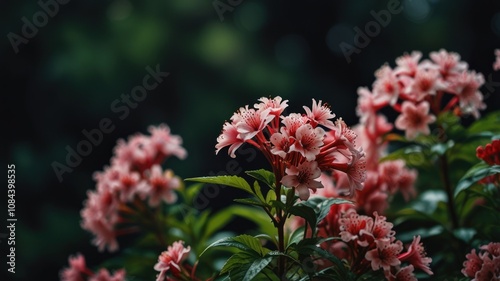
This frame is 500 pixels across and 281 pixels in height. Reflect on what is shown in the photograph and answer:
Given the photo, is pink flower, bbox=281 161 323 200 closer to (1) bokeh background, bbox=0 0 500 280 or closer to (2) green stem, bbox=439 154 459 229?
(2) green stem, bbox=439 154 459 229

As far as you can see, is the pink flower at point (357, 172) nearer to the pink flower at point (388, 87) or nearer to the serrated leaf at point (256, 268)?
the serrated leaf at point (256, 268)

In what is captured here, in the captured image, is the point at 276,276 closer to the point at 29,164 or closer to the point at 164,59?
the point at 29,164

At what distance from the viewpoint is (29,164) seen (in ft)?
10.6

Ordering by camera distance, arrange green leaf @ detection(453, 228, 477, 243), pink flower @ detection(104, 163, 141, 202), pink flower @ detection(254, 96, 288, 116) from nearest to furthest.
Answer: pink flower @ detection(254, 96, 288, 116) → green leaf @ detection(453, 228, 477, 243) → pink flower @ detection(104, 163, 141, 202)

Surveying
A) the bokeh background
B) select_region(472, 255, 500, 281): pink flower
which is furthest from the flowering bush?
the bokeh background

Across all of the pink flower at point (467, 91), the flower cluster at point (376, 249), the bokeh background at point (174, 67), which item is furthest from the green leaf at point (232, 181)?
the bokeh background at point (174, 67)

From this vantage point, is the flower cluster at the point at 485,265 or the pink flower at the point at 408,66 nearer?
the flower cluster at the point at 485,265

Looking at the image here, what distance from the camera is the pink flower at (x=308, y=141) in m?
1.06

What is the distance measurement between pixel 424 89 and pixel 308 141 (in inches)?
21.6

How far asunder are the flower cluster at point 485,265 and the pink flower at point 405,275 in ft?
0.37

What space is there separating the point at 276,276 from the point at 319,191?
0.38 m

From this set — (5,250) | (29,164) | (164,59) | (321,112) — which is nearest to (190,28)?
(164,59)

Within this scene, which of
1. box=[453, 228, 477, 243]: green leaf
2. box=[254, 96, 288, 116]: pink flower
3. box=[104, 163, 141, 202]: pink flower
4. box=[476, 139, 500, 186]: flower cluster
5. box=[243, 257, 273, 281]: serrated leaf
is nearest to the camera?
box=[243, 257, 273, 281]: serrated leaf

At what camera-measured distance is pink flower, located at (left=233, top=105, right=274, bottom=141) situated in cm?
110
